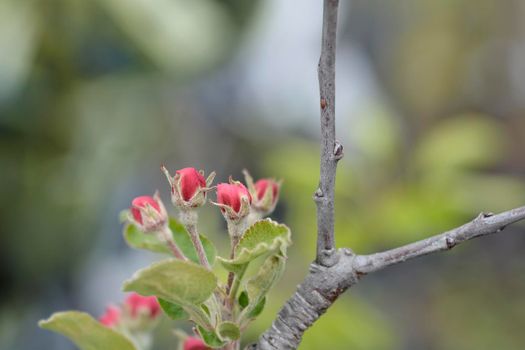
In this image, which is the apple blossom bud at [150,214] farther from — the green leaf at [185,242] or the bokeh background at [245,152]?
the bokeh background at [245,152]

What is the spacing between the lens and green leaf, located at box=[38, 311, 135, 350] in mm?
394

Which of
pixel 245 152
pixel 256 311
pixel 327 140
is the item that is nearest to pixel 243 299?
pixel 256 311

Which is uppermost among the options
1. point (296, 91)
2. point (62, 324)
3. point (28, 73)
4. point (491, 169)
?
point (296, 91)

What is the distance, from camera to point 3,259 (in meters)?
1.62

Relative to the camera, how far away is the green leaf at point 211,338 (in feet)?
1.17

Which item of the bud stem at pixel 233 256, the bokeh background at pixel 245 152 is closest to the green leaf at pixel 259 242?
the bud stem at pixel 233 256

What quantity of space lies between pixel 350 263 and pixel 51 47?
1.45 metres

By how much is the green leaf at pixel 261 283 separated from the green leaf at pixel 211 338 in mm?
20

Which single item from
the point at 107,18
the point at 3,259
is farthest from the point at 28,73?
the point at 3,259

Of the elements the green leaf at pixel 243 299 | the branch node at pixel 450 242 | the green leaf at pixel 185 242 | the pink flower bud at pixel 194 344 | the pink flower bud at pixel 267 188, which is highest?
the pink flower bud at pixel 267 188

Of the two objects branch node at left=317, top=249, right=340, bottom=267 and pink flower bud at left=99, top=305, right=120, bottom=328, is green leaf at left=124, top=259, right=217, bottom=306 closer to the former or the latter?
branch node at left=317, top=249, right=340, bottom=267

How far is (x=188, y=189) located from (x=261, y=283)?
0.06 meters

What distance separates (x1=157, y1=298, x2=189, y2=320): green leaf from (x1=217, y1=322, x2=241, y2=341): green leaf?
1.0 inches

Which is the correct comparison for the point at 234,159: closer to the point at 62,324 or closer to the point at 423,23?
the point at 423,23
